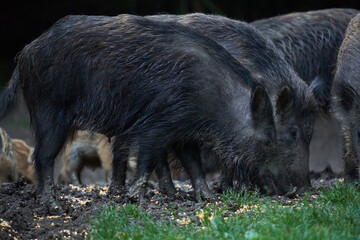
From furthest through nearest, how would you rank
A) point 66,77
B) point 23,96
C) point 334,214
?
point 23,96
point 66,77
point 334,214

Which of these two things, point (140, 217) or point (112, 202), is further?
point (112, 202)

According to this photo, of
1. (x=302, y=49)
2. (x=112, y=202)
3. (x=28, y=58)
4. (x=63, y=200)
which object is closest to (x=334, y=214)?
(x=112, y=202)

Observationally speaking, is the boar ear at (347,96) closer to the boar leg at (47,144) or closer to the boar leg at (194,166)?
the boar leg at (194,166)

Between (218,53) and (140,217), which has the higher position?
(218,53)

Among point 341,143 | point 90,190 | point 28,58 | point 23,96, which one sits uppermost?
point 28,58

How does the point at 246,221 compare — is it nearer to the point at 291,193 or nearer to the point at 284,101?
the point at 291,193

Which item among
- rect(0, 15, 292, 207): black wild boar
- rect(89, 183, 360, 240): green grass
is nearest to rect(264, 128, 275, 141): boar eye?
rect(0, 15, 292, 207): black wild boar

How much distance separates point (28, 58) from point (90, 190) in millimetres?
1746

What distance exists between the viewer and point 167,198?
6891 mm

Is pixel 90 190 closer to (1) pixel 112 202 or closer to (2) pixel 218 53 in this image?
(1) pixel 112 202

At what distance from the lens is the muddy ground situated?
575cm

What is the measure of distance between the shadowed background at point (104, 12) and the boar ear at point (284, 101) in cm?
318

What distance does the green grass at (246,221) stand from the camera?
4.99m

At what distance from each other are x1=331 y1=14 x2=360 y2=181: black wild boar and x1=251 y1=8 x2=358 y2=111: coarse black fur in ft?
6.61
